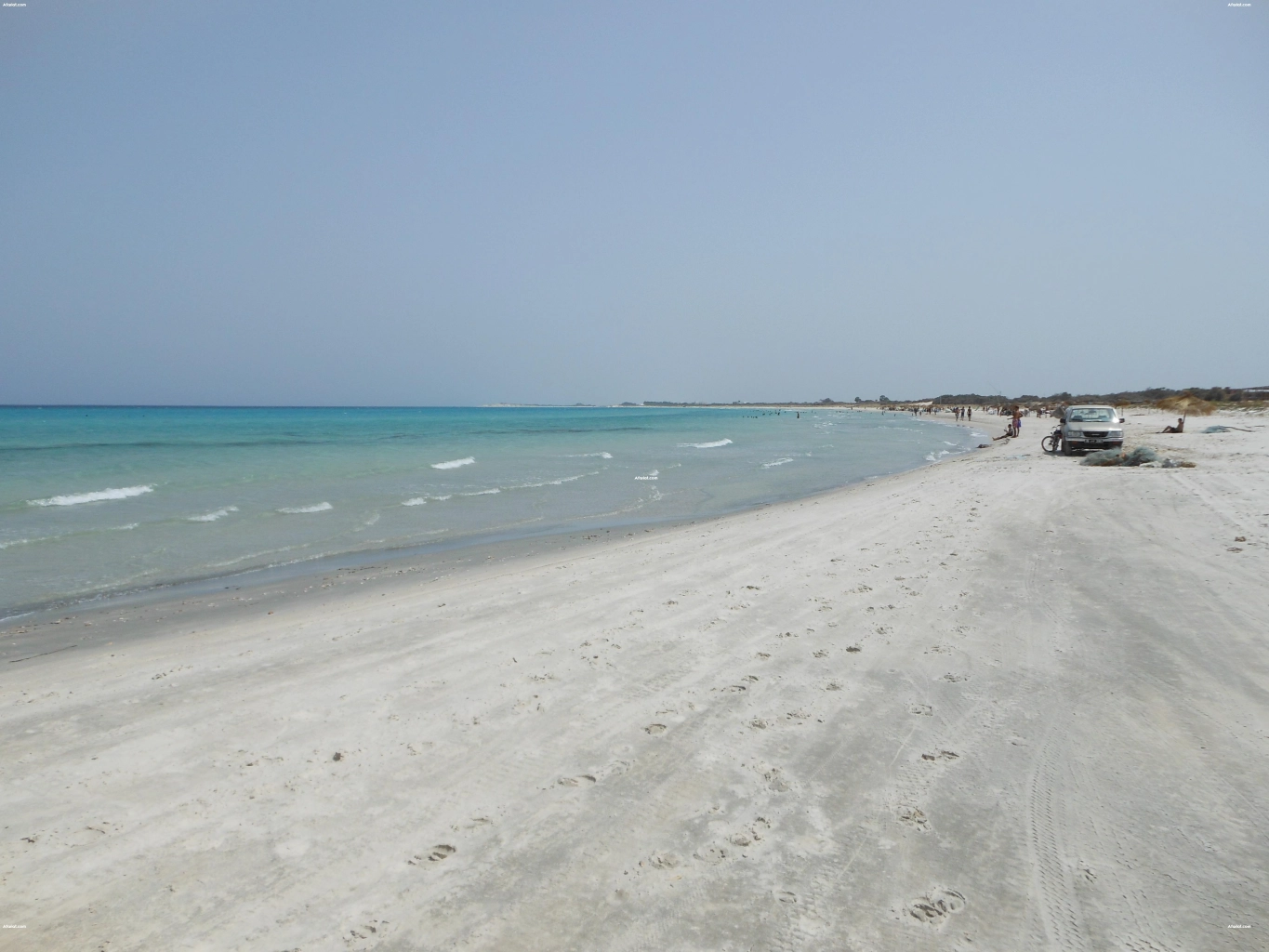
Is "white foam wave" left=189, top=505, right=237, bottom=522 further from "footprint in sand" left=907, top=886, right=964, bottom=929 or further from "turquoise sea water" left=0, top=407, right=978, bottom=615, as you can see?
"footprint in sand" left=907, top=886, right=964, bottom=929

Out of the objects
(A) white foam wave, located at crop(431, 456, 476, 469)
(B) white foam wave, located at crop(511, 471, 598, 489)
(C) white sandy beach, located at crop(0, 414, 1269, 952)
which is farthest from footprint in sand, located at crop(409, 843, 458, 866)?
(A) white foam wave, located at crop(431, 456, 476, 469)

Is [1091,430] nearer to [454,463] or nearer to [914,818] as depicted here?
[454,463]

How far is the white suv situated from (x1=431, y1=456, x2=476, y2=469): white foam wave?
76.5ft

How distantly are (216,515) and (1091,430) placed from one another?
27.1m

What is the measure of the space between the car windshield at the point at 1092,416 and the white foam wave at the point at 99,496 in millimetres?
30556

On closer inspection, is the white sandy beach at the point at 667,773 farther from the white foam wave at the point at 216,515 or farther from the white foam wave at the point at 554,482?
the white foam wave at the point at 554,482

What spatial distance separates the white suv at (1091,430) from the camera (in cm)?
2400

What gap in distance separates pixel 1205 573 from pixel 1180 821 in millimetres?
5809

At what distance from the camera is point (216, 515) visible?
53.1ft

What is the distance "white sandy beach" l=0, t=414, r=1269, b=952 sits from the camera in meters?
2.98

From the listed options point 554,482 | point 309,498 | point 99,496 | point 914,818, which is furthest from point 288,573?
point 554,482

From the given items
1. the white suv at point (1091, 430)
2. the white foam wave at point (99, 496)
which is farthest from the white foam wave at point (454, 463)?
the white suv at point (1091, 430)

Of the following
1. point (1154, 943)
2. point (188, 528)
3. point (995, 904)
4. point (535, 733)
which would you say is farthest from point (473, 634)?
point (188, 528)

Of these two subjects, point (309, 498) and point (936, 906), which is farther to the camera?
point (309, 498)
